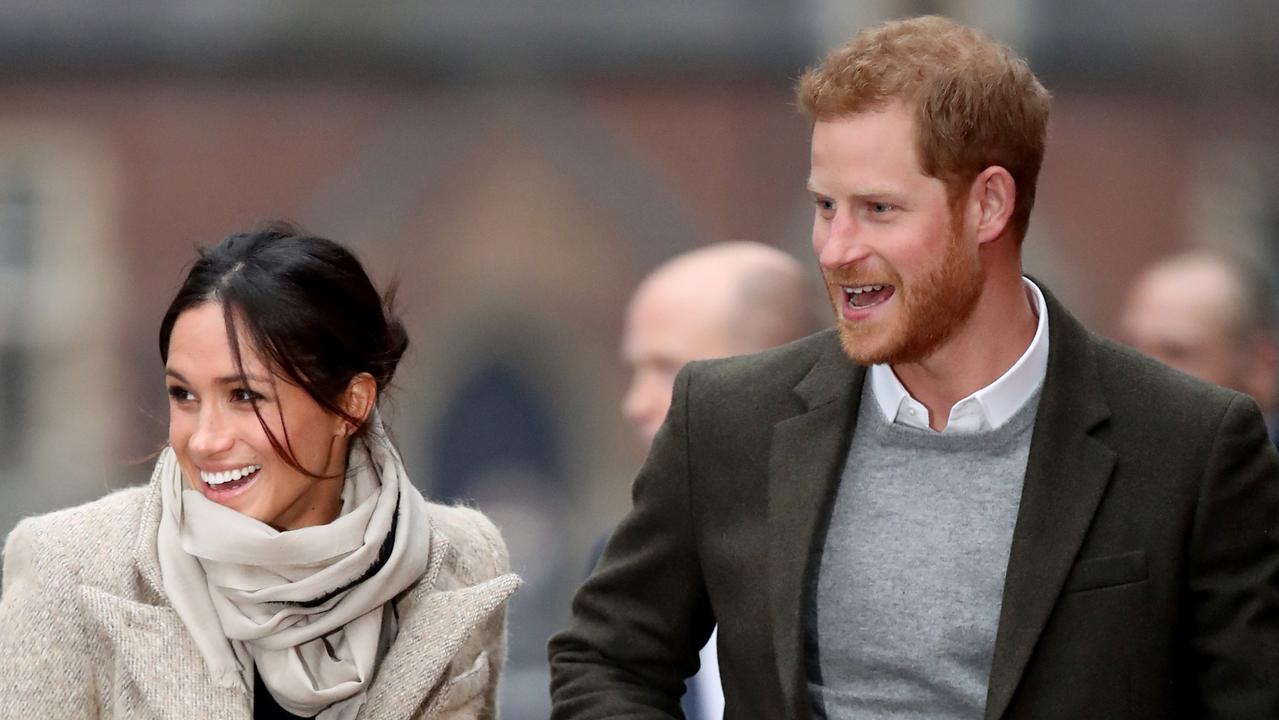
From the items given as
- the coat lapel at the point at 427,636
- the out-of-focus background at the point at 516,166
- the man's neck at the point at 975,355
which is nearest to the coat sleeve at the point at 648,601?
the coat lapel at the point at 427,636

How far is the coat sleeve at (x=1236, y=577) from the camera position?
125 inches

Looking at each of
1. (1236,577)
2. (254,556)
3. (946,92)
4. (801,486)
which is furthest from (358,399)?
(1236,577)

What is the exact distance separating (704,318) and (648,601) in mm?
1806

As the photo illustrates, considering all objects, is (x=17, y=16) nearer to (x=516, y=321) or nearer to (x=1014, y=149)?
(x=516, y=321)

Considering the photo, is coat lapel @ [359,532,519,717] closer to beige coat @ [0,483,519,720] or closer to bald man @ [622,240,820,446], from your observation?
beige coat @ [0,483,519,720]

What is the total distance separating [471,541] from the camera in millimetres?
4047

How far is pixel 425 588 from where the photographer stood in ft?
12.7

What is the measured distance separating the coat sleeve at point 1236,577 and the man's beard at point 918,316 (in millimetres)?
449

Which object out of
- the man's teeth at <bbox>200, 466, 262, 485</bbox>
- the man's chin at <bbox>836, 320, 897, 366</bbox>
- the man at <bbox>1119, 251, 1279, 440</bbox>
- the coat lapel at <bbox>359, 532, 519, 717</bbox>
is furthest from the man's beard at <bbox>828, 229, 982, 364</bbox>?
the man at <bbox>1119, 251, 1279, 440</bbox>

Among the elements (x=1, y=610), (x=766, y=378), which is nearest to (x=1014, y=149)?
(x=766, y=378)

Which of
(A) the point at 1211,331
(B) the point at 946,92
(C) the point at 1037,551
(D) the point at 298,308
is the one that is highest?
(B) the point at 946,92

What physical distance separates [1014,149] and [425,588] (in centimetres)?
133

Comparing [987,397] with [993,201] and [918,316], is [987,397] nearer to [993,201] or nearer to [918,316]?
[918,316]

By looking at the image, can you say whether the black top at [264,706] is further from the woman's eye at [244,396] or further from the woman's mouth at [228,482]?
the woman's eye at [244,396]
